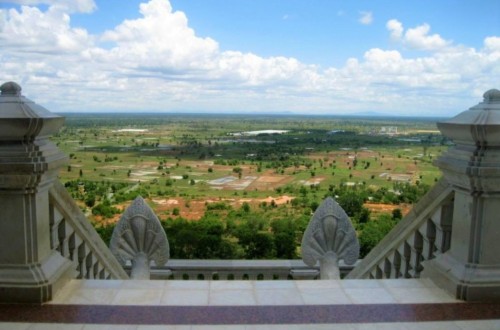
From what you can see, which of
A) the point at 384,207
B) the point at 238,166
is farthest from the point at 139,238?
the point at 238,166

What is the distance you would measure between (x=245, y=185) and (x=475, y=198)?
76.6 meters

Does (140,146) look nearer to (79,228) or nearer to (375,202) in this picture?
(375,202)

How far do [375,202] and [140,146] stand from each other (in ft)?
306

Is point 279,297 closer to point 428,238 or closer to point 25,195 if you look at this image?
point 428,238

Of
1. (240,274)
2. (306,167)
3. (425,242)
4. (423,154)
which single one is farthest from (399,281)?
(423,154)

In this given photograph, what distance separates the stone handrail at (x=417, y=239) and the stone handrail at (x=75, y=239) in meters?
3.31

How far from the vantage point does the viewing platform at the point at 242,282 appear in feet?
13.1

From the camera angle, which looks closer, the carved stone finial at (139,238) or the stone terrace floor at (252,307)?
the stone terrace floor at (252,307)

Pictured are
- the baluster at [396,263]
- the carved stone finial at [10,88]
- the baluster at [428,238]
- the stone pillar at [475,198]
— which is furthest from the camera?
the baluster at [396,263]

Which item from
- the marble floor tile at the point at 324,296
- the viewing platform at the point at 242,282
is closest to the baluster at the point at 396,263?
the viewing platform at the point at 242,282

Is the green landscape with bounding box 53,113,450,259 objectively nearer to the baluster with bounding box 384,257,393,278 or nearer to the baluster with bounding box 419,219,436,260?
the baluster with bounding box 384,257,393,278

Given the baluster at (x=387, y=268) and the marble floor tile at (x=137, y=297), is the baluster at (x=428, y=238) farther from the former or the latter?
the marble floor tile at (x=137, y=297)

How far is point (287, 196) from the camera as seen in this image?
7106 cm

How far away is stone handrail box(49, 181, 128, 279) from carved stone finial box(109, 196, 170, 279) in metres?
0.46
